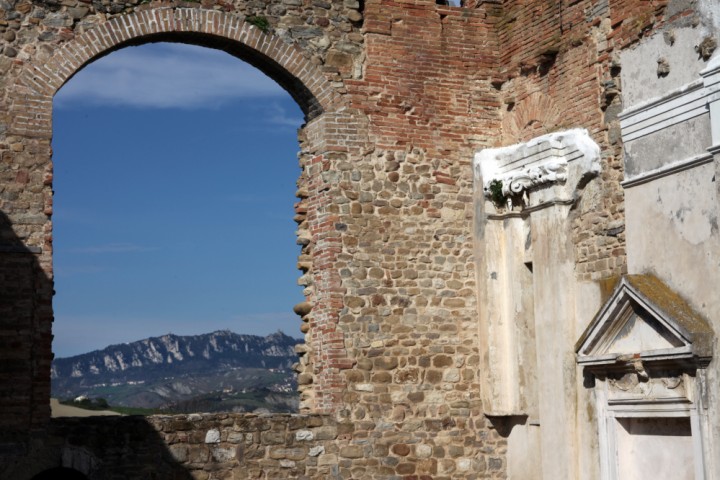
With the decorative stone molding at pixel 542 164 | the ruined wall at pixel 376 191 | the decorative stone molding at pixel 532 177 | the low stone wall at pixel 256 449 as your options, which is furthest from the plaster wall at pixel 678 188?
the ruined wall at pixel 376 191

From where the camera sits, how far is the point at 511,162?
11.7 metres

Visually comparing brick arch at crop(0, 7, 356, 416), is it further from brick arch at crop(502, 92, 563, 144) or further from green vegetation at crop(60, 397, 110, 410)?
green vegetation at crop(60, 397, 110, 410)

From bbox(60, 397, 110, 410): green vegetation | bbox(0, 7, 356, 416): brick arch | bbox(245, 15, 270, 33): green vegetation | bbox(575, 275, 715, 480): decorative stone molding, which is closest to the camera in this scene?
bbox(575, 275, 715, 480): decorative stone molding

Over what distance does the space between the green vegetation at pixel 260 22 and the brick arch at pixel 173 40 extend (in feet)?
0.14

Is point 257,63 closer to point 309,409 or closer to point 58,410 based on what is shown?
point 309,409

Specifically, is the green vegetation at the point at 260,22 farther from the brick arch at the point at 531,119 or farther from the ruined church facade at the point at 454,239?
the brick arch at the point at 531,119

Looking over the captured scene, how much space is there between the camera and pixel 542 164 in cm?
1123

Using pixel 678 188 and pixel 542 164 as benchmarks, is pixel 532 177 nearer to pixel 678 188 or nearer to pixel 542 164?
pixel 542 164

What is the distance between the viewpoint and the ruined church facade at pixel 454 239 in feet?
31.9

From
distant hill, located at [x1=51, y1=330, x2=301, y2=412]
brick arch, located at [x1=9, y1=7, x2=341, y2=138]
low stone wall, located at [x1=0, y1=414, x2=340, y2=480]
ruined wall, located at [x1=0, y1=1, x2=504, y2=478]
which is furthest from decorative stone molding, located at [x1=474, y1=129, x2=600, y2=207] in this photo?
distant hill, located at [x1=51, y1=330, x2=301, y2=412]

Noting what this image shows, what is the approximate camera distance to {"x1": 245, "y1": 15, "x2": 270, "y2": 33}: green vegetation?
11.3m

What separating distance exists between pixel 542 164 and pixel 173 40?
12.7 feet

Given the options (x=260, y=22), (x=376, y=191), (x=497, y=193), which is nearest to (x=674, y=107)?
(x=497, y=193)

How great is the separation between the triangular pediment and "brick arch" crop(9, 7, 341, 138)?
11.5 ft
